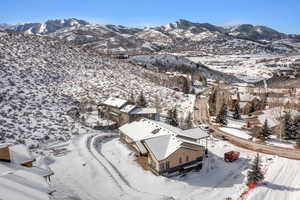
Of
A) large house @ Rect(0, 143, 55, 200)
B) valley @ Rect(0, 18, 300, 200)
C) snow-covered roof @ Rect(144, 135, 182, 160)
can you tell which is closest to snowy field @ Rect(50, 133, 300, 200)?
valley @ Rect(0, 18, 300, 200)

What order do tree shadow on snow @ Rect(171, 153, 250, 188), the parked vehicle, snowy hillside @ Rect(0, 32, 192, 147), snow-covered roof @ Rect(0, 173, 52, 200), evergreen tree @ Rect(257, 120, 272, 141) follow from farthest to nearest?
evergreen tree @ Rect(257, 120, 272, 141)
snowy hillside @ Rect(0, 32, 192, 147)
the parked vehicle
tree shadow on snow @ Rect(171, 153, 250, 188)
snow-covered roof @ Rect(0, 173, 52, 200)

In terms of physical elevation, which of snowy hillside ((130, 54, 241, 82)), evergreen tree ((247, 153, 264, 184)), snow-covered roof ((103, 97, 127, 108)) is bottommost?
evergreen tree ((247, 153, 264, 184))

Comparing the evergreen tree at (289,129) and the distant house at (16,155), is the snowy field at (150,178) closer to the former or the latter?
the distant house at (16,155)

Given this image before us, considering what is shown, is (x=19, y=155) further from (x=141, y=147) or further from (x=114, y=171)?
(x=141, y=147)

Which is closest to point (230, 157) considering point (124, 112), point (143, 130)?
point (143, 130)

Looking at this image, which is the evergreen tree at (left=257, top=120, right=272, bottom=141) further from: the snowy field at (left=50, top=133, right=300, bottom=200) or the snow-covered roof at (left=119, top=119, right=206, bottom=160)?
the snow-covered roof at (left=119, top=119, right=206, bottom=160)
